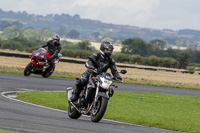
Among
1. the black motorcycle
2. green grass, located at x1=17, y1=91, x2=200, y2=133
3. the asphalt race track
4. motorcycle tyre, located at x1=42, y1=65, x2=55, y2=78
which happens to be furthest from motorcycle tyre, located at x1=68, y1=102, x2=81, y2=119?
motorcycle tyre, located at x1=42, y1=65, x2=55, y2=78

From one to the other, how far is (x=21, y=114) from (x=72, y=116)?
4.44ft

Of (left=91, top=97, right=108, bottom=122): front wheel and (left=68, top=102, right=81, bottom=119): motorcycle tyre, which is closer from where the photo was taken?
(left=91, top=97, right=108, bottom=122): front wheel

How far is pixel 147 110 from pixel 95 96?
15.6 feet

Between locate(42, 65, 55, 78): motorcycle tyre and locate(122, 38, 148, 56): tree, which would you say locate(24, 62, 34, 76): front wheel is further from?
locate(122, 38, 148, 56): tree

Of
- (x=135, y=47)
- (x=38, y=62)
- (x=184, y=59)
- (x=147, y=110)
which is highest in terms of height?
(x=38, y=62)

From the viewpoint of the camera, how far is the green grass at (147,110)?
13102 mm

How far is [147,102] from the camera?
19.1 meters

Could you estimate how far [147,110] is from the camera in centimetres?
1616

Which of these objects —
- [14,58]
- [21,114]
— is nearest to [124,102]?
[21,114]

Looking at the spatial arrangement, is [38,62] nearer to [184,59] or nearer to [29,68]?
[29,68]

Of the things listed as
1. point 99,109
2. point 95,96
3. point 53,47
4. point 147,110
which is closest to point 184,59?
point 53,47

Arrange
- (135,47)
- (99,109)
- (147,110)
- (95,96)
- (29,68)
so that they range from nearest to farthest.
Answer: (99,109)
(95,96)
(147,110)
(29,68)
(135,47)

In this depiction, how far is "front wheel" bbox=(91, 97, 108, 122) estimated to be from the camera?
1140cm

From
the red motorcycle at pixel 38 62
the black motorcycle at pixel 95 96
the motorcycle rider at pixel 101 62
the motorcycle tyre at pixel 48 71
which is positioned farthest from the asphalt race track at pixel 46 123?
the motorcycle tyre at pixel 48 71
